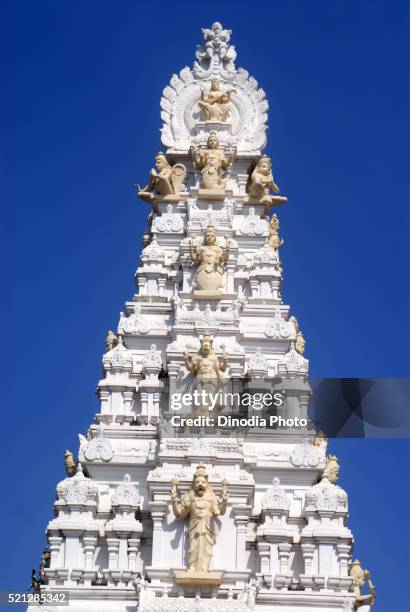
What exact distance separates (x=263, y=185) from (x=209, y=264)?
15.5ft

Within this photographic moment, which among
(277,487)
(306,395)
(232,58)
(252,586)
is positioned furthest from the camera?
(232,58)

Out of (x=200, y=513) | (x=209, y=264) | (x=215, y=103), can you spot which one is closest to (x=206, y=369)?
(x=209, y=264)

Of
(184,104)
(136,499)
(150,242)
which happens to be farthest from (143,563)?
(184,104)

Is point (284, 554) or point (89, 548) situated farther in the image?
point (89, 548)

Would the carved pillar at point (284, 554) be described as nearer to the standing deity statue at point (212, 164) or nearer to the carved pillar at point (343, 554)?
the carved pillar at point (343, 554)

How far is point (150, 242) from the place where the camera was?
4894 cm

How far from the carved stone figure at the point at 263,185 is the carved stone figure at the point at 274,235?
52 centimetres

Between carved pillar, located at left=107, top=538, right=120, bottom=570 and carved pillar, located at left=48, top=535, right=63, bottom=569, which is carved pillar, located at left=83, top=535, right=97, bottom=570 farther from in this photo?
carved pillar, located at left=48, top=535, right=63, bottom=569

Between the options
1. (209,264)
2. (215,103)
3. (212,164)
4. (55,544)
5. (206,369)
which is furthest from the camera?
(215,103)

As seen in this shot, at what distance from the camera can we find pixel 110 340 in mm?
45938

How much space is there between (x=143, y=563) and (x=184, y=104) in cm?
1791

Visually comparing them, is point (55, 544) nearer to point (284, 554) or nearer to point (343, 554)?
point (284, 554)

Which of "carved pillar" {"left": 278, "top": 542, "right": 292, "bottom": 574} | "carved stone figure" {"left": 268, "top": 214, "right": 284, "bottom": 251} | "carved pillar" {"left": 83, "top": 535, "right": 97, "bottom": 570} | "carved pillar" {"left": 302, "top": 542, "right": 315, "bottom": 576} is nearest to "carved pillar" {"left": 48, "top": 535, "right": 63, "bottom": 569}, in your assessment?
"carved pillar" {"left": 83, "top": 535, "right": 97, "bottom": 570}

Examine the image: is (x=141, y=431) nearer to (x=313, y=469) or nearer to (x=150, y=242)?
(x=313, y=469)
